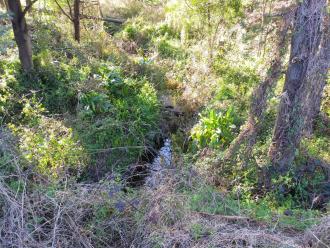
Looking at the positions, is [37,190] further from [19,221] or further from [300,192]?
[300,192]

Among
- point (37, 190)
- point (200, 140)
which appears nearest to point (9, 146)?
point (37, 190)

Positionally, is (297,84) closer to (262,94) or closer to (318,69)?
(318,69)

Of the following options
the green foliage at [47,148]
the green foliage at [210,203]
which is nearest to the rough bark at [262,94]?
the green foliage at [210,203]

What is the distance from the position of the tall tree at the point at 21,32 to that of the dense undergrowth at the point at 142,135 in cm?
25

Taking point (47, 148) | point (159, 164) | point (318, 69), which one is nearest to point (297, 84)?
point (318, 69)

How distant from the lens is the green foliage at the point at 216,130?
6285 mm

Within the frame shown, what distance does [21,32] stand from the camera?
738 centimetres

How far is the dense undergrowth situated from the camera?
3.62m

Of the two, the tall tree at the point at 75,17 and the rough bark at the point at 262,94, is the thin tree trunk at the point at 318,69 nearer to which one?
the rough bark at the point at 262,94

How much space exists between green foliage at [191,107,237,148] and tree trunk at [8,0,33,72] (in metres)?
4.01

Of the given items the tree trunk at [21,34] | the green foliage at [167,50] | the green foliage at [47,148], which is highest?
the tree trunk at [21,34]

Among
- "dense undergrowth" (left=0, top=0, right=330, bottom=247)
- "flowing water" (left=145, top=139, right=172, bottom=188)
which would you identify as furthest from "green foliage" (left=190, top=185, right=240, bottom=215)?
"flowing water" (left=145, top=139, right=172, bottom=188)

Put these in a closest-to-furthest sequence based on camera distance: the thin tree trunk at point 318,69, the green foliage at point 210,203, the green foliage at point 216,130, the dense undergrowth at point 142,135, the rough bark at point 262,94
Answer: the dense undergrowth at point 142,135 → the green foliage at point 210,203 → the thin tree trunk at point 318,69 → the rough bark at point 262,94 → the green foliage at point 216,130

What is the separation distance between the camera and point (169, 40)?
1114 cm
